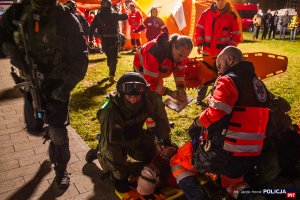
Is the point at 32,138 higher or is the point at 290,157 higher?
the point at 290,157

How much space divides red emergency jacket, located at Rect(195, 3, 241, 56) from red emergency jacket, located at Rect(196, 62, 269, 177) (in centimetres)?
343

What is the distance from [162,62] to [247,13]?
26.0 metres

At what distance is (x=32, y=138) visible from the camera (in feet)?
16.0

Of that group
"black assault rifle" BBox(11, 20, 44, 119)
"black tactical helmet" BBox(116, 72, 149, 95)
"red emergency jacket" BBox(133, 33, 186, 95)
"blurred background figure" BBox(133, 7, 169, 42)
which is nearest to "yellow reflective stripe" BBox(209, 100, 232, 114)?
"black tactical helmet" BBox(116, 72, 149, 95)

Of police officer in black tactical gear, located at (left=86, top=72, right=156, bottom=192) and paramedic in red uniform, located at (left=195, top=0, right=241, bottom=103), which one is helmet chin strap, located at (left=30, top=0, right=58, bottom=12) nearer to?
police officer in black tactical gear, located at (left=86, top=72, right=156, bottom=192)

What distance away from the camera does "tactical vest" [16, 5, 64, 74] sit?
3076mm

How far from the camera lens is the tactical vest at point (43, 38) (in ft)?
10.1

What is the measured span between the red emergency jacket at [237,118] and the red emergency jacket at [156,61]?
1.37m

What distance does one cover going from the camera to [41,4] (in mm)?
2947

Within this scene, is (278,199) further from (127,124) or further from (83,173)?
(83,173)

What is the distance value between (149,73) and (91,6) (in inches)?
375

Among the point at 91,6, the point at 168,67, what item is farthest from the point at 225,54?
the point at 91,6

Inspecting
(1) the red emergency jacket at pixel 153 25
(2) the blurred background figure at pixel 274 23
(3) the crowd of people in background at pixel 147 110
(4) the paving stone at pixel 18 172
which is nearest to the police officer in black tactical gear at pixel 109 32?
(1) the red emergency jacket at pixel 153 25

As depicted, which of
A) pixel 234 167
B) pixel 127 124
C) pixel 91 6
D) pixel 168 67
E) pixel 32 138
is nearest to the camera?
pixel 234 167
